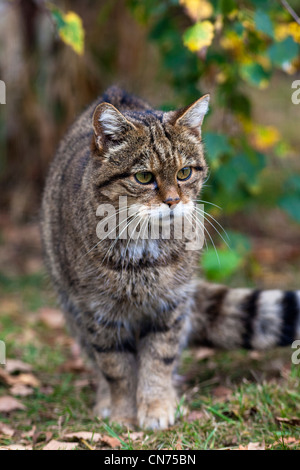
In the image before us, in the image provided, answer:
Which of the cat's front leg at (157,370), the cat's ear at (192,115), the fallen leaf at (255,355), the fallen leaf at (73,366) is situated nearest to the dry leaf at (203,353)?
the fallen leaf at (255,355)

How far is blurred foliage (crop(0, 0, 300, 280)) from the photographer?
333cm

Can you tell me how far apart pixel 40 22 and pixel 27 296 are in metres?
2.88

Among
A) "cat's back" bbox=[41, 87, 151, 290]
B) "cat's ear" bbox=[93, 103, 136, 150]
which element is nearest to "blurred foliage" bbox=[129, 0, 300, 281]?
"cat's back" bbox=[41, 87, 151, 290]

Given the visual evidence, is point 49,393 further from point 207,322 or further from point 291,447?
point 291,447

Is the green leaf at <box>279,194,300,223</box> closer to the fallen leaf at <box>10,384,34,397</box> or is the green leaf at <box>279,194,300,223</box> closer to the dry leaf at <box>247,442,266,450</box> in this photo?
the dry leaf at <box>247,442,266,450</box>

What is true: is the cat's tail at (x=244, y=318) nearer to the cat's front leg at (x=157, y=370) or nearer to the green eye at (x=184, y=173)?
the cat's front leg at (x=157, y=370)

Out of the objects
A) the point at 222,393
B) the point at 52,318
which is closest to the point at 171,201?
the point at 222,393

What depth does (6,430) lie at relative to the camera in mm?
2641

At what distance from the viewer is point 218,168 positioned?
390cm

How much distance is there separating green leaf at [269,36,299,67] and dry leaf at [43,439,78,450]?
2243 mm

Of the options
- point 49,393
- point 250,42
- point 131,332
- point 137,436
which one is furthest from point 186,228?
point 250,42

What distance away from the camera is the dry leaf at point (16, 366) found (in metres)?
3.35

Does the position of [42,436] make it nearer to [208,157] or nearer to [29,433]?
[29,433]

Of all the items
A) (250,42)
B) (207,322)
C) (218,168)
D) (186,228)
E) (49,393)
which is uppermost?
(250,42)
